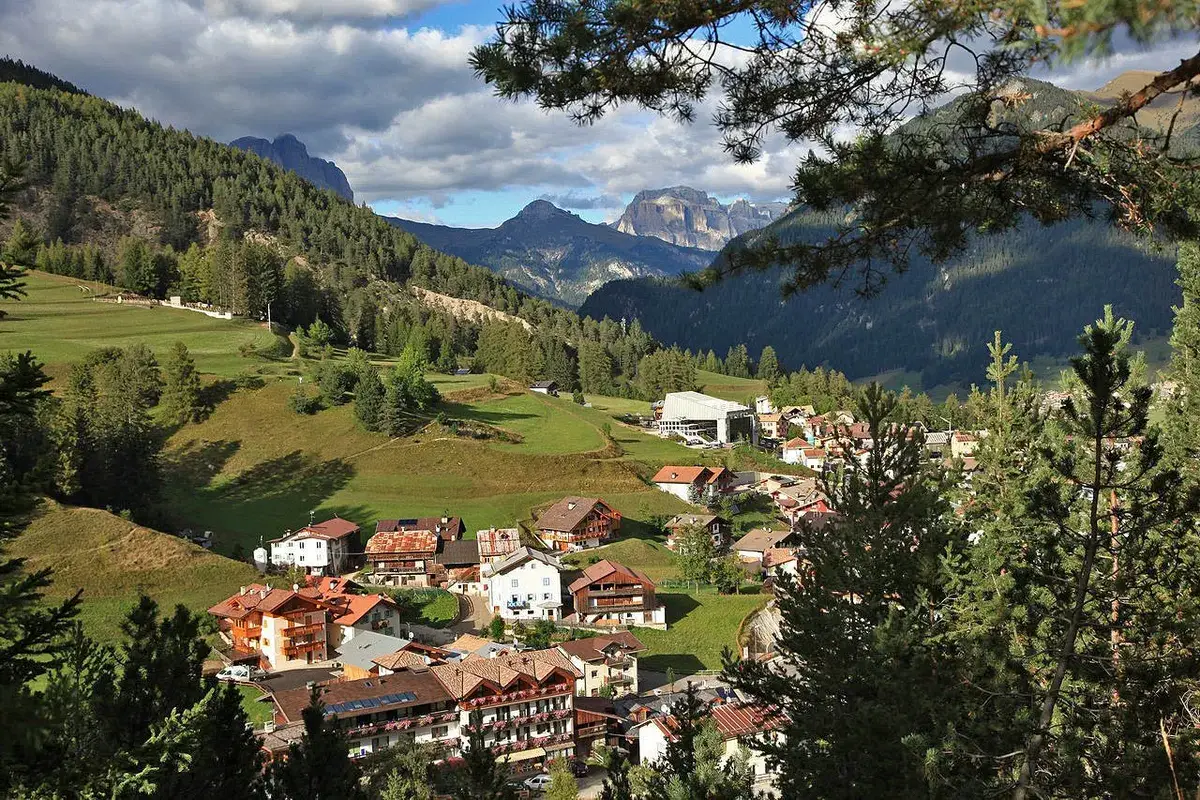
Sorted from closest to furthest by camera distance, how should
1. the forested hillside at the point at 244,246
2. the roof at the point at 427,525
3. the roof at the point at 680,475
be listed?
the roof at the point at 427,525 → the roof at the point at 680,475 → the forested hillside at the point at 244,246

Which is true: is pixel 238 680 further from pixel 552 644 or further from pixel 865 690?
pixel 865 690

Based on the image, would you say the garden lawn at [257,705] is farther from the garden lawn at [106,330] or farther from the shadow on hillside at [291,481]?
the garden lawn at [106,330]

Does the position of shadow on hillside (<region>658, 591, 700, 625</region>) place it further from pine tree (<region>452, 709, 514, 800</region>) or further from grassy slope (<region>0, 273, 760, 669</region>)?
pine tree (<region>452, 709, 514, 800</region>)

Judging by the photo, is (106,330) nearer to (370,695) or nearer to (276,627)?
(276,627)

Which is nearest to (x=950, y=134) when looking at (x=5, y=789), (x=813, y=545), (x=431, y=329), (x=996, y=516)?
(x=813, y=545)

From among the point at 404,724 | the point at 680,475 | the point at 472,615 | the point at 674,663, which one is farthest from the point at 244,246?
the point at 404,724

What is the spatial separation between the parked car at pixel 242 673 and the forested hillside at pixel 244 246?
64652mm

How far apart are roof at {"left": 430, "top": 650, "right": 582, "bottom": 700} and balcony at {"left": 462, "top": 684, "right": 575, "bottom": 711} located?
30cm

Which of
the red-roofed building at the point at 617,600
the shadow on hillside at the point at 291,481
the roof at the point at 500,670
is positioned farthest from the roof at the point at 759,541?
the shadow on hillside at the point at 291,481

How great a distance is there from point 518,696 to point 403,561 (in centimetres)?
2046

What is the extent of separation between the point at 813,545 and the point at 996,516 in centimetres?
523

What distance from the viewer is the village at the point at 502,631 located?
30.7 metres

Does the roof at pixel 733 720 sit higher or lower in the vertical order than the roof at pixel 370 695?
higher

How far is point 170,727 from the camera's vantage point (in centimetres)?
782
